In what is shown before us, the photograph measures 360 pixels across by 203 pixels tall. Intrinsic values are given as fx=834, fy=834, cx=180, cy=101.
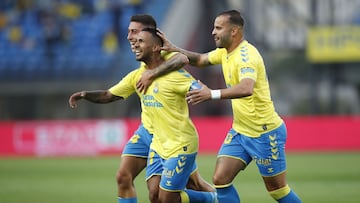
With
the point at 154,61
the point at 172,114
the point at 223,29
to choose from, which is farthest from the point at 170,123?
the point at 223,29

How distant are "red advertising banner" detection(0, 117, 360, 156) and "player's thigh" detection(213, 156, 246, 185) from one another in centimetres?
1359

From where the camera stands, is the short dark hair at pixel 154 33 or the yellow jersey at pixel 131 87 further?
the yellow jersey at pixel 131 87

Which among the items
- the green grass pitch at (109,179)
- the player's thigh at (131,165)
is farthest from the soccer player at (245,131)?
the green grass pitch at (109,179)

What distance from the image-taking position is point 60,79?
27.6 meters

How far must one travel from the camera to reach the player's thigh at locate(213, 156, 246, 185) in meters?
8.88

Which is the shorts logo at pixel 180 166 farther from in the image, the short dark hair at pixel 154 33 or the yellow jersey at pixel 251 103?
the short dark hair at pixel 154 33

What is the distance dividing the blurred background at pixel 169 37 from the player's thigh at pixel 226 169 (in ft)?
54.5

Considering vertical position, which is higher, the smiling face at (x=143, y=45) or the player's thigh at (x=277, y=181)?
the smiling face at (x=143, y=45)

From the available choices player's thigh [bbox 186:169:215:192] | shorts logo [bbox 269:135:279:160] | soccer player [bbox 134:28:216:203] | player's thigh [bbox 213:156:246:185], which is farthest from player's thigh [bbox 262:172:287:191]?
soccer player [bbox 134:28:216:203]

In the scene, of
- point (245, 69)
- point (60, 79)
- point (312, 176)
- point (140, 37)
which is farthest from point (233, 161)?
point (60, 79)

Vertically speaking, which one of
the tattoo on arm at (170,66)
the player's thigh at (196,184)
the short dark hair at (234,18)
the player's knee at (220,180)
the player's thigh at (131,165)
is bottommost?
the player's thigh at (196,184)

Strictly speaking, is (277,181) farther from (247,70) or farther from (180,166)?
(247,70)

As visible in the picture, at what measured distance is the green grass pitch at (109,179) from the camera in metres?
12.7

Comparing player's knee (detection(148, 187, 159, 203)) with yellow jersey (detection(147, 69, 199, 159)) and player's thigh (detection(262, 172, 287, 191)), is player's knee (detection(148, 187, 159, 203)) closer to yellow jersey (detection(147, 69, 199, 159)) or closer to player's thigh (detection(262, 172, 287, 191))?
yellow jersey (detection(147, 69, 199, 159))
